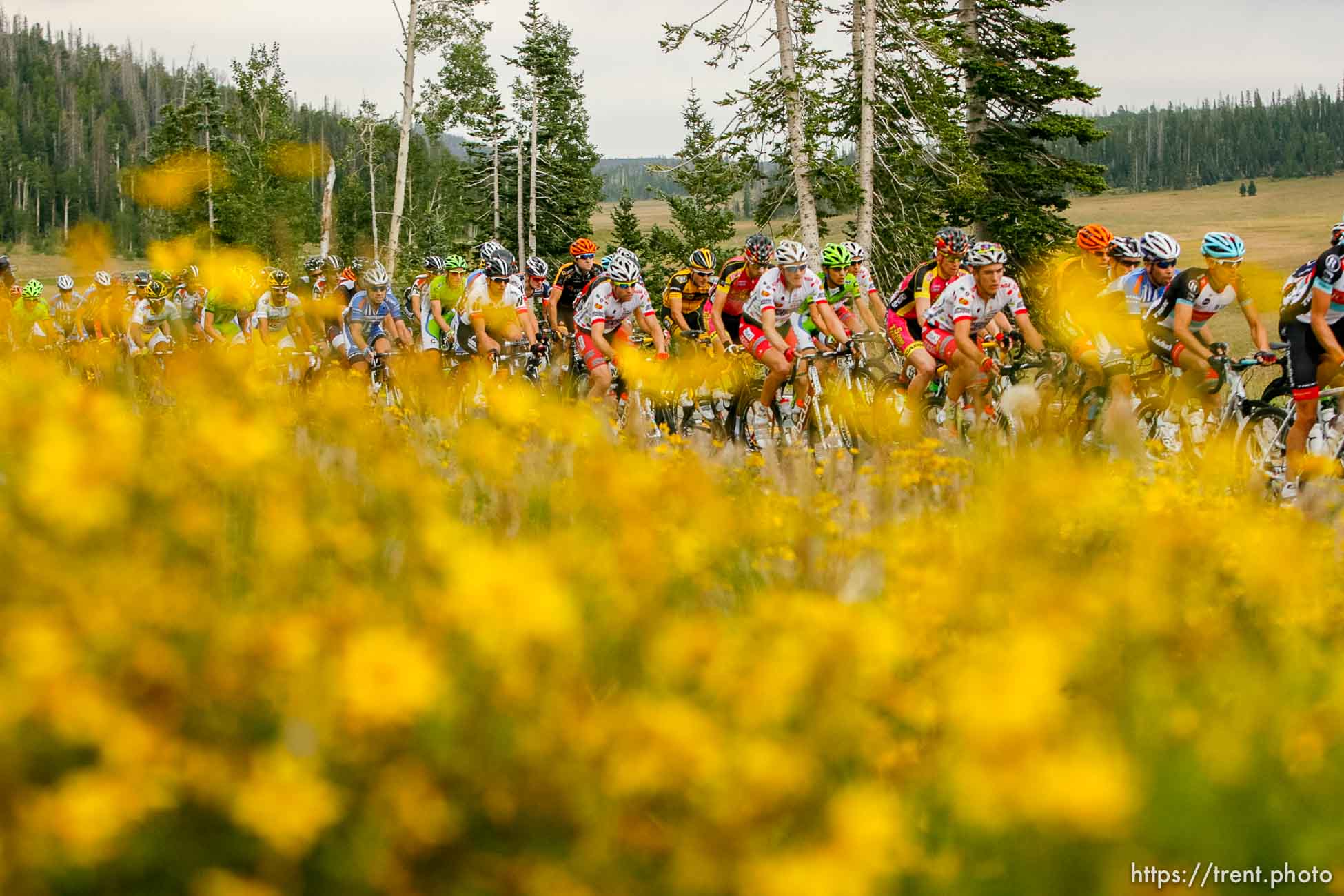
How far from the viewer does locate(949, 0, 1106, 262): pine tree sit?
32.4 meters

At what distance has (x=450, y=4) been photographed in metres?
33.6

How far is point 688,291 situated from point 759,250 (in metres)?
2.32

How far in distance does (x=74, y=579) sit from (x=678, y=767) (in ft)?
4.65

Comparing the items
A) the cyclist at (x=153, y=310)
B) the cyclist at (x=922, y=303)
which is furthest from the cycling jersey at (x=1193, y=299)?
the cyclist at (x=153, y=310)

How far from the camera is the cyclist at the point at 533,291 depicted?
13.0 m

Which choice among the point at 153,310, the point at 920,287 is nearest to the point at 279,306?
the point at 153,310

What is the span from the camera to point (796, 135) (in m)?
20.6

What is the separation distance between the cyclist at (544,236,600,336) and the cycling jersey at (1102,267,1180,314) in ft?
21.8

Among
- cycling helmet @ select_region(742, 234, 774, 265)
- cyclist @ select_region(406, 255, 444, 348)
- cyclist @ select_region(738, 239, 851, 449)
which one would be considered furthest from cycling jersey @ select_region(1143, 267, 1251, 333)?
cyclist @ select_region(406, 255, 444, 348)

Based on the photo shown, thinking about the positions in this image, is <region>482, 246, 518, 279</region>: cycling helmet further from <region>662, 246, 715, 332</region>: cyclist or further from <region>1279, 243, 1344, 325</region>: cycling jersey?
<region>1279, 243, 1344, 325</region>: cycling jersey

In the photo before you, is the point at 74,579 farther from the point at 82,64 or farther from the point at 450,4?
the point at 82,64

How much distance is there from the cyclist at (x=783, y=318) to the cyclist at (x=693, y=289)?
8.76 ft

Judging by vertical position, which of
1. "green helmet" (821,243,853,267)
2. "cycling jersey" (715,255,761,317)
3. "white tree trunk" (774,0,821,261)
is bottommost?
"cycling jersey" (715,255,761,317)

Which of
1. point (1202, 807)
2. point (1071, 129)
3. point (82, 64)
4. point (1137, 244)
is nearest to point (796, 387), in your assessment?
point (1137, 244)
